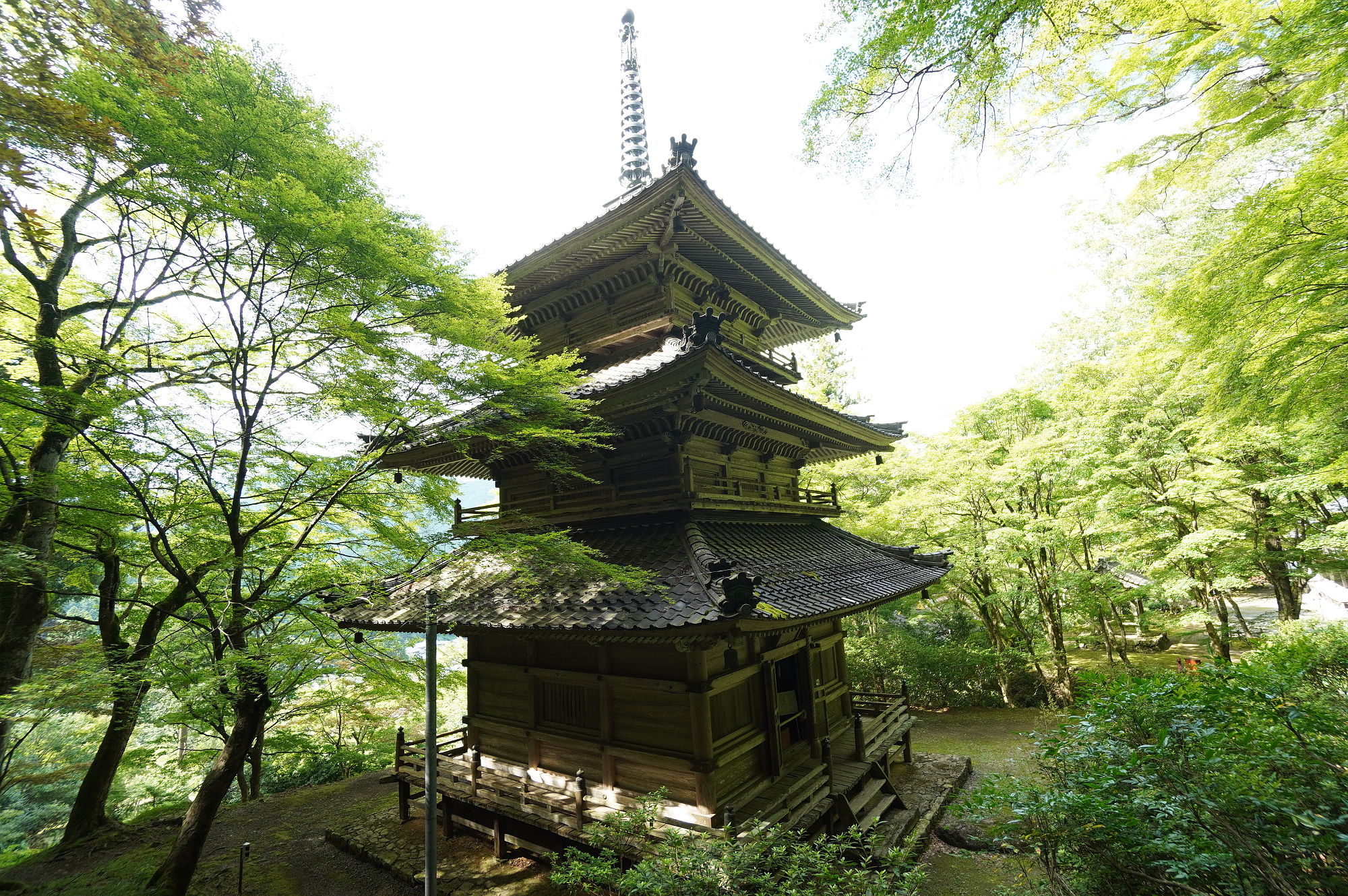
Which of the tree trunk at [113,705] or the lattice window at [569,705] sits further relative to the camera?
the tree trunk at [113,705]

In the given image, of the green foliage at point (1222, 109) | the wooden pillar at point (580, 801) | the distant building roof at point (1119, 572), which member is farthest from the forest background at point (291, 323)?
the distant building roof at point (1119, 572)

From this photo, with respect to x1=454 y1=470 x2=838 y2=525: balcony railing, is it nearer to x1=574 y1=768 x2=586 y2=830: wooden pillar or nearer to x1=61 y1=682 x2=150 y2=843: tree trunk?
x1=574 y1=768 x2=586 y2=830: wooden pillar

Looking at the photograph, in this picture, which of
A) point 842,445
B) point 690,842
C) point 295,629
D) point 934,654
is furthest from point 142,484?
point 934,654

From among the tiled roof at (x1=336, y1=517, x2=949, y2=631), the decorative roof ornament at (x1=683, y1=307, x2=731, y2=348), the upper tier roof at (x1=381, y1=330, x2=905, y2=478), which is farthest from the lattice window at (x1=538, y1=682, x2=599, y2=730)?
the decorative roof ornament at (x1=683, y1=307, x2=731, y2=348)

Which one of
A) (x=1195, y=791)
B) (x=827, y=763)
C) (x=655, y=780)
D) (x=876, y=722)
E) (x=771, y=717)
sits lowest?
(x=876, y=722)

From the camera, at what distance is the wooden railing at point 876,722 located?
9.30 metres

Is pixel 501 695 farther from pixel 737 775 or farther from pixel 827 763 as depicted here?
pixel 827 763

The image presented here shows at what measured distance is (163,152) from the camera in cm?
488

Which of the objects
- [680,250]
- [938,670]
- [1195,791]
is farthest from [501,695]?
[938,670]

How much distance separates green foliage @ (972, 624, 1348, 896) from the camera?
3051 mm

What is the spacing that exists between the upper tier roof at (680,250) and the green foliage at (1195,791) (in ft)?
26.2

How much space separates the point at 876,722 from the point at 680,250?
413 inches

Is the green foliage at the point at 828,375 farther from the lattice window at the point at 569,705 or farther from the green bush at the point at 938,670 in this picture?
the lattice window at the point at 569,705

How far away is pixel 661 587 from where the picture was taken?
20.6 ft
